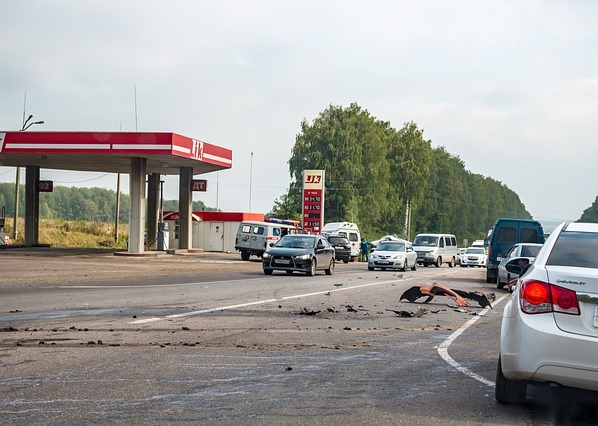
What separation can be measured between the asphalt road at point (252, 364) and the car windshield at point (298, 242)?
45.9 feet

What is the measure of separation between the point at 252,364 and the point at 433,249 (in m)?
44.4

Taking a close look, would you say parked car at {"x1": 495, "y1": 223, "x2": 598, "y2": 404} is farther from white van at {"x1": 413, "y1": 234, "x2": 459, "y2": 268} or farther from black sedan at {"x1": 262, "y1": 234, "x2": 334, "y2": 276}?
white van at {"x1": 413, "y1": 234, "x2": 459, "y2": 268}

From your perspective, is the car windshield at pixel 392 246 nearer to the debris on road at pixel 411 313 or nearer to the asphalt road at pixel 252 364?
the asphalt road at pixel 252 364

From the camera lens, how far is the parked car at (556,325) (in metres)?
6.11

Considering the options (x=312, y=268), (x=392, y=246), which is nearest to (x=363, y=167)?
(x=392, y=246)

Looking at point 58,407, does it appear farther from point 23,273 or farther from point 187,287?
point 23,273

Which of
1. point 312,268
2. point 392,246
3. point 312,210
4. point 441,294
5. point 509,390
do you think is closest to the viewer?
point 509,390

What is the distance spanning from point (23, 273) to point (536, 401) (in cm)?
2253

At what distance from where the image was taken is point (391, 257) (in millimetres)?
41156

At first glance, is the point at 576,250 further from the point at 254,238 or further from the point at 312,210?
the point at 312,210

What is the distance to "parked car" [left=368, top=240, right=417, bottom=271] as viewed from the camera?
1622 inches

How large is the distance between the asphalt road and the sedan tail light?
85 cm

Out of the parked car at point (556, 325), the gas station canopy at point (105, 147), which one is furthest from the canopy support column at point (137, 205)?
the parked car at point (556, 325)

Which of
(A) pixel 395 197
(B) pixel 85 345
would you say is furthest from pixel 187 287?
(A) pixel 395 197
